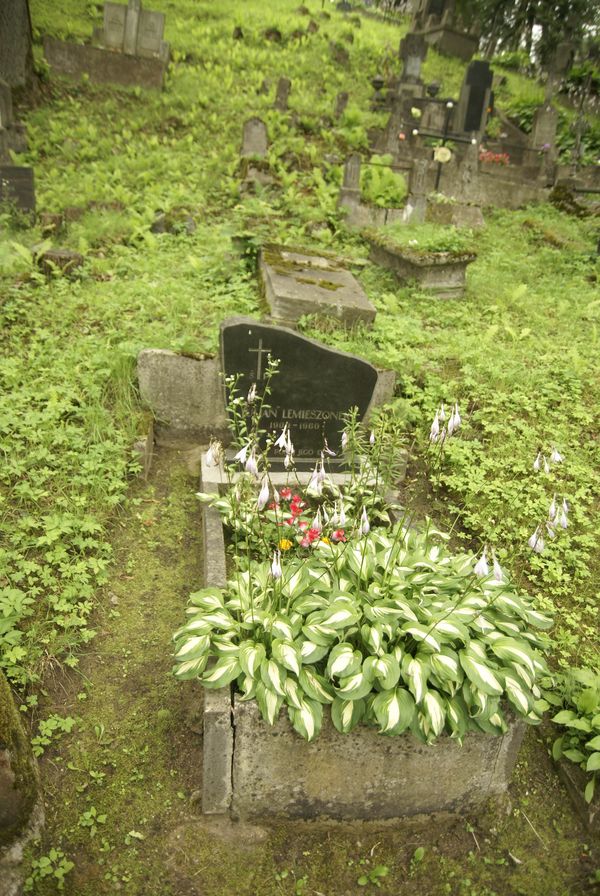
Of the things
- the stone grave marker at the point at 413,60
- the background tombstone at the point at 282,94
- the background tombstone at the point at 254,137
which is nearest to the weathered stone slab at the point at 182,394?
the background tombstone at the point at 254,137

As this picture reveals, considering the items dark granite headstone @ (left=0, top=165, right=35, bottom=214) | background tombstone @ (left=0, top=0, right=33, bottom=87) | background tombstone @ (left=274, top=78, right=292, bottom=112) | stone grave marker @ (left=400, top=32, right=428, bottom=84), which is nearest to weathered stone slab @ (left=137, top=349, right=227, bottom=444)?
dark granite headstone @ (left=0, top=165, right=35, bottom=214)

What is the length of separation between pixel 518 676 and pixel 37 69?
1848 centimetres

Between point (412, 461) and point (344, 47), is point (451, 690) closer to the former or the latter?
point (412, 461)

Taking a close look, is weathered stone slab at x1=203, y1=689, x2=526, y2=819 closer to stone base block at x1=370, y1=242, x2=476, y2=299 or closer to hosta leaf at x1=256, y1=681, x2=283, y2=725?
hosta leaf at x1=256, y1=681, x2=283, y2=725

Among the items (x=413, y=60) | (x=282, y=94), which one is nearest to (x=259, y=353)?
(x=282, y=94)

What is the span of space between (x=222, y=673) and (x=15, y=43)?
56.2ft

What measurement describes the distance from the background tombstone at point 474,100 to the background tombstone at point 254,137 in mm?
6224

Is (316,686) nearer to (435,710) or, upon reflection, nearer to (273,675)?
(273,675)

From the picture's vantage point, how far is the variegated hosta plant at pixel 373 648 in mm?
2684

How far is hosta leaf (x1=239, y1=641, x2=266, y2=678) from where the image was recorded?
9.02ft

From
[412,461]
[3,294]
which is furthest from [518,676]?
[3,294]

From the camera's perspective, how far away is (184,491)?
5.28 meters

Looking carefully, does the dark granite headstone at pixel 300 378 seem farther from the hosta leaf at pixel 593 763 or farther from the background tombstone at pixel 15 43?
the background tombstone at pixel 15 43

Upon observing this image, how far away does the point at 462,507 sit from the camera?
5016 millimetres
